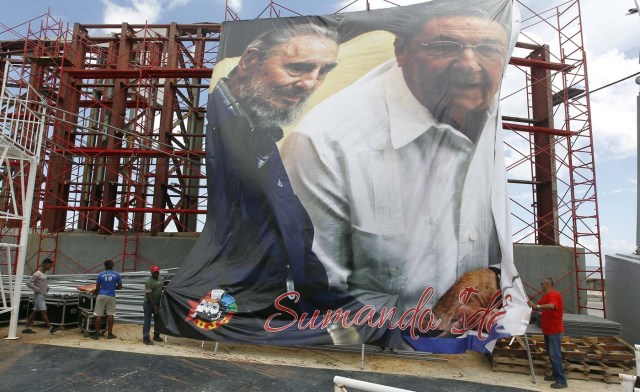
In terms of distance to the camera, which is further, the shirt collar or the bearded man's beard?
the bearded man's beard

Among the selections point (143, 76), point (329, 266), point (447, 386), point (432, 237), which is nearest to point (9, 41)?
point (143, 76)

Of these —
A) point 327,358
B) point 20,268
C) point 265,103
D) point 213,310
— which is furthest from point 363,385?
point 20,268

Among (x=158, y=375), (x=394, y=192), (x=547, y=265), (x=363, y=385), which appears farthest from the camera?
(x=547, y=265)

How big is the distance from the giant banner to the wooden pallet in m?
0.54

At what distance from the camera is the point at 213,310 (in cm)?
795

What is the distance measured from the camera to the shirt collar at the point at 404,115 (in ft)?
26.7

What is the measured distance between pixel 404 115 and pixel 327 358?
478 cm

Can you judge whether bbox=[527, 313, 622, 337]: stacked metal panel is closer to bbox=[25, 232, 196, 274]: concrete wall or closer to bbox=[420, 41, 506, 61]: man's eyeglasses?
bbox=[420, 41, 506, 61]: man's eyeglasses

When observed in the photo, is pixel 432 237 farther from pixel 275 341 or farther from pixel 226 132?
pixel 226 132

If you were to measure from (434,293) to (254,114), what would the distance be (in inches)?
196

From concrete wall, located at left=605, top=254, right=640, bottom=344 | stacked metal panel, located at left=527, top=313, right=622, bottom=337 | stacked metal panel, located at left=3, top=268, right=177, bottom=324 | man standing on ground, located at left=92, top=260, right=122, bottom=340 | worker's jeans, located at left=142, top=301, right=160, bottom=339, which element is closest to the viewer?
stacked metal panel, located at left=527, top=313, right=622, bottom=337

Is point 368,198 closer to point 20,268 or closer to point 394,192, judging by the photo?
point 394,192

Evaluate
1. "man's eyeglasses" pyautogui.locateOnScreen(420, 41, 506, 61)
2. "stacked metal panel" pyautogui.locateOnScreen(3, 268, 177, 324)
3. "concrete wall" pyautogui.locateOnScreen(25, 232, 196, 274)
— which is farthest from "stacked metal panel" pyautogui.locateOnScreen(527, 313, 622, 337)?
"concrete wall" pyautogui.locateOnScreen(25, 232, 196, 274)

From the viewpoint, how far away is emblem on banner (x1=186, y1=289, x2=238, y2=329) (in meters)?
7.91
